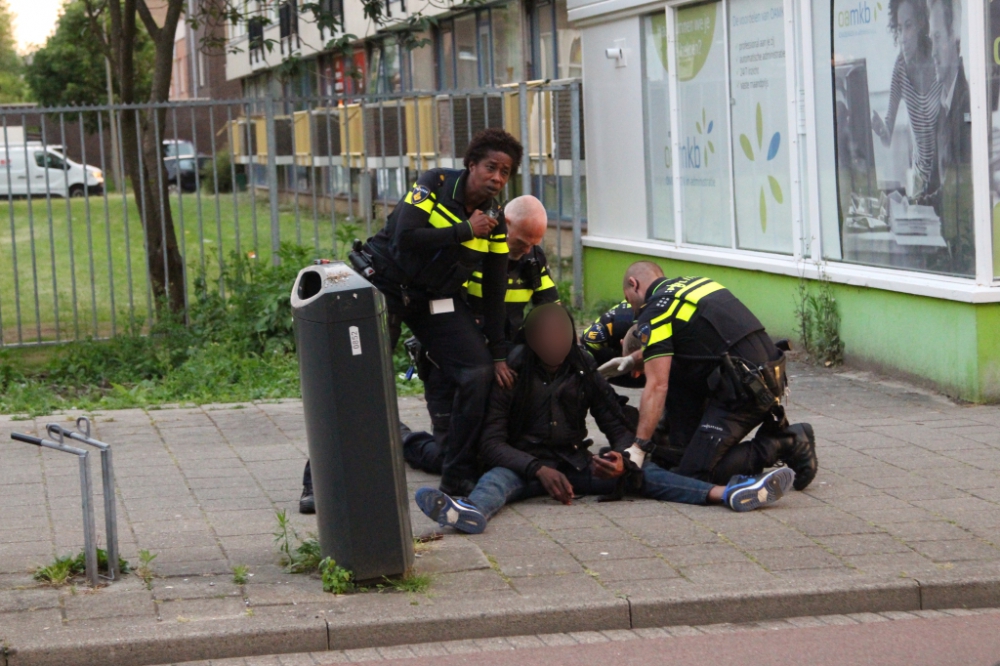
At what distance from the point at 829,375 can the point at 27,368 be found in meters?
6.51

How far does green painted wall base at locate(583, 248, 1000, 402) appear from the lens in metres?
8.58

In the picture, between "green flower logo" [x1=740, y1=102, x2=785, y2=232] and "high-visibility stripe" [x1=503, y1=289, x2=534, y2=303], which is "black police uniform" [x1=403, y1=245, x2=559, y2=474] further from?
"green flower logo" [x1=740, y1=102, x2=785, y2=232]

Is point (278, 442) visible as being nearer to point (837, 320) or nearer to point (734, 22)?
point (837, 320)

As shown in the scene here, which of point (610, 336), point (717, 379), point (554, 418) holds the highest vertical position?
point (610, 336)

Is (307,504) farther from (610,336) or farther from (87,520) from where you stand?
(610,336)

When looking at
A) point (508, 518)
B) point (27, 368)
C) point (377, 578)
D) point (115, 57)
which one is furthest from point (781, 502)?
point (115, 57)

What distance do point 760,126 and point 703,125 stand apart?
93 cm

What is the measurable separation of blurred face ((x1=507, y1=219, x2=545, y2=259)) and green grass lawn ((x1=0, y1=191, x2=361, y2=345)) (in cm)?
545

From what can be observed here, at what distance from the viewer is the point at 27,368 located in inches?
433

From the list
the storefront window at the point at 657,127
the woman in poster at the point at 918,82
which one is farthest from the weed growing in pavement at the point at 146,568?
the storefront window at the point at 657,127

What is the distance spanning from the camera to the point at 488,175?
20.6 feet

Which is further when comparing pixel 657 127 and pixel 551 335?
pixel 657 127

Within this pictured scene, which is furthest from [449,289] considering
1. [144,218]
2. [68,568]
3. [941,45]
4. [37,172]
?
[144,218]

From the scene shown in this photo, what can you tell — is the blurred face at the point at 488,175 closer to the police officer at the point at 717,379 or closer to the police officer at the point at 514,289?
the police officer at the point at 514,289
